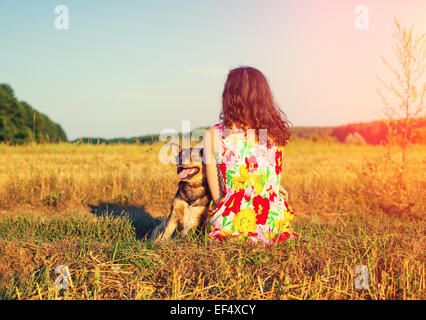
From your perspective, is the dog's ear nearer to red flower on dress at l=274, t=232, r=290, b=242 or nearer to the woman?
the woman

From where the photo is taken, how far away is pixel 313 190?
7.55 metres

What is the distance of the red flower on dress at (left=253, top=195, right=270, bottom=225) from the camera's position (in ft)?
11.9

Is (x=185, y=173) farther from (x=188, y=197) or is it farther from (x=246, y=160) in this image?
(x=246, y=160)

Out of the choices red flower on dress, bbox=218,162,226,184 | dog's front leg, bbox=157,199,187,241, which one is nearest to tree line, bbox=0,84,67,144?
dog's front leg, bbox=157,199,187,241

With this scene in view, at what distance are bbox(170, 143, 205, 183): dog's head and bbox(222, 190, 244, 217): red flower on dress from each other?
1.29 ft

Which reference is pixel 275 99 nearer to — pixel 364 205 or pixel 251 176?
pixel 251 176

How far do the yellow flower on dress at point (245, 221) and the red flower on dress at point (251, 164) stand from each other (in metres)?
0.40

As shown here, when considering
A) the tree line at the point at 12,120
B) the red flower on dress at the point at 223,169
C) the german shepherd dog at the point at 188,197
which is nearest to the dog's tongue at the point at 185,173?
the german shepherd dog at the point at 188,197

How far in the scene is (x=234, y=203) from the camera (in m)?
3.62

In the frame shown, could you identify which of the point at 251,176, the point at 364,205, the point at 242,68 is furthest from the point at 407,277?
the point at 364,205

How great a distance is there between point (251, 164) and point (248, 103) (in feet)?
2.02

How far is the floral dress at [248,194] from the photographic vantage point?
3564 mm
